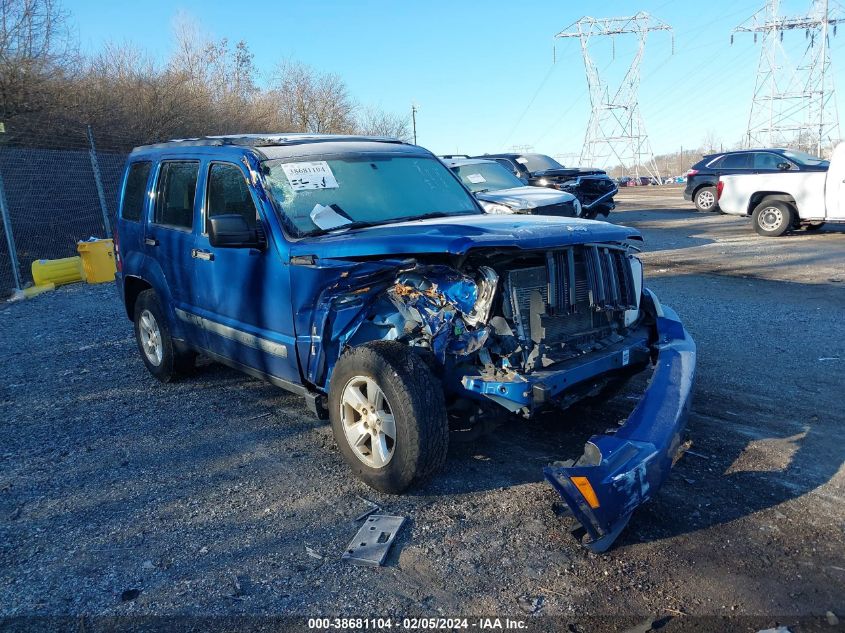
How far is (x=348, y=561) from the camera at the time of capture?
307 cm

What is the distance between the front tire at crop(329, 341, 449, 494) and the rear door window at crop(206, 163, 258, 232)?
4.55 feet

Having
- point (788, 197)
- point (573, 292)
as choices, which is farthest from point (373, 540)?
point (788, 197)

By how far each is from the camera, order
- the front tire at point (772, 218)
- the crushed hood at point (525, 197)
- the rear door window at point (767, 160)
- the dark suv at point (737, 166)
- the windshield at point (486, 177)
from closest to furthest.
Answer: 1. the crushed hood at point (525, 197)
2. the windshield at point (486, 177)
3. the front tire at point (772, 218)
4. the dark suv at point (737, 166)
5. the rear door window at point (767, 160)

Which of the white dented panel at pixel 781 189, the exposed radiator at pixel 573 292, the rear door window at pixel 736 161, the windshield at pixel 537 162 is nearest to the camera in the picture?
the exposed radiator at pixel 573 292

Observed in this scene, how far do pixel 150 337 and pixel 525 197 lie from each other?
6095 mm

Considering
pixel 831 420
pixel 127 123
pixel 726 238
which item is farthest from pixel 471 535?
pixel 127 123

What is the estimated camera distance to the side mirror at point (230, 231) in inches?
156

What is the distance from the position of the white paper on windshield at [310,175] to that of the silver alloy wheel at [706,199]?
16.2 meters

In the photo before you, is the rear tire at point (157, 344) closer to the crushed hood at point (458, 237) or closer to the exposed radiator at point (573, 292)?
the crushed hood at point (458, 237)

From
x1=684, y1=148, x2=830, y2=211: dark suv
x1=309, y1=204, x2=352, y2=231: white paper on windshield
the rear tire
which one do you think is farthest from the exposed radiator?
x1=684, y1=148, x2=830, y2=211: dark suv

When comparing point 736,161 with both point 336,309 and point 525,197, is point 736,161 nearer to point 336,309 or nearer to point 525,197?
point 525,197

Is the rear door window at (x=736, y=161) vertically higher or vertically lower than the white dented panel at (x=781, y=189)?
higher

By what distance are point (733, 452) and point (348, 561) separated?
2.47 meters

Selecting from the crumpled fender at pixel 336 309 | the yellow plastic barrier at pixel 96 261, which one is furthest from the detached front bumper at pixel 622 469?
the yellow plastic barrier at pixel 96 261
